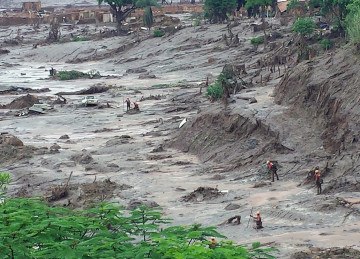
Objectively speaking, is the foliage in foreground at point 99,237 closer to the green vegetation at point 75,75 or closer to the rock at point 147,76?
the rock at point 147,76

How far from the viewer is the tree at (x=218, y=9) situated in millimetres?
73625

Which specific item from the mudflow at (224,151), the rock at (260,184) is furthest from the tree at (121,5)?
the rock at (260,184)

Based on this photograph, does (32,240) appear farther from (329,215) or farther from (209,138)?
(209,138)

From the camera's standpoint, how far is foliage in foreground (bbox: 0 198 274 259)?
11.5 meters

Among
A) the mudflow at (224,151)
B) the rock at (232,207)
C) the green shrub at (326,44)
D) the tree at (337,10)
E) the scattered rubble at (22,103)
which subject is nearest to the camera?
the mudflow at (224,151)

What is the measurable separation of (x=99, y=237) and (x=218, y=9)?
208 ft

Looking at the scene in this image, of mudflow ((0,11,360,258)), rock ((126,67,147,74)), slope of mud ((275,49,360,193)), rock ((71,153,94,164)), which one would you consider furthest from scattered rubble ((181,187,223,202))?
rock ((126,67,147,74))

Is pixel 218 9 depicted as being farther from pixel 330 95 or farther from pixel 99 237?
pixel 99 237

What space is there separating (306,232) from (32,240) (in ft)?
30.7

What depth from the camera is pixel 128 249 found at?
11883mm

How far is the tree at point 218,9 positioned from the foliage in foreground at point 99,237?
201 ft

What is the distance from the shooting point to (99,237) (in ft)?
39.9

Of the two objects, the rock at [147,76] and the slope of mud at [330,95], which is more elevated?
the slope of mud at [330,95]

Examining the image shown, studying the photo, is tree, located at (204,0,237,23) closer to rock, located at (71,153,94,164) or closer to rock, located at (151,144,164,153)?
rock, located at (151,144,164,153)
